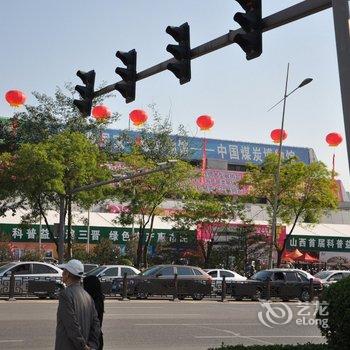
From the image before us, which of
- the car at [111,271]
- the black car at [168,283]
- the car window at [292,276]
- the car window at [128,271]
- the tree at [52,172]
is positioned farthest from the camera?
the tree at [52,172]

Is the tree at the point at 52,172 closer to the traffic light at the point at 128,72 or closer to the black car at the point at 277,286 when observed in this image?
the black car at the point at 277,286

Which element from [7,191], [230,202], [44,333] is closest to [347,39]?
[44,333]

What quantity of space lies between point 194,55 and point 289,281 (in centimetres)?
2176

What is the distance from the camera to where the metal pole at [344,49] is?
861cm

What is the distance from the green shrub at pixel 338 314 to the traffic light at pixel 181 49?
207 inches

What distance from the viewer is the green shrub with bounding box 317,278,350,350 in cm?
706

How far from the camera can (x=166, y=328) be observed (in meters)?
16.2

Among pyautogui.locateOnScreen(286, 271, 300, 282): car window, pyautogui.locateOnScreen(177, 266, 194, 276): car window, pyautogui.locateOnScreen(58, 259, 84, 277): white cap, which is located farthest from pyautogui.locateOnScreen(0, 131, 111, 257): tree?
pyautogui.locateOnScreen(58, 259, 84, 277): white cap

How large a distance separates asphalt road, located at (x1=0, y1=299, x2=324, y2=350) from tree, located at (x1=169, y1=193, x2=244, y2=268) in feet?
70.4

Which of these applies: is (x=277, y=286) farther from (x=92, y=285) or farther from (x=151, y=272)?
(x=92, y=285)

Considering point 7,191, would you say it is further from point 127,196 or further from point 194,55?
point 194,55

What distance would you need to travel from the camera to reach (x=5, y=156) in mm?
37906

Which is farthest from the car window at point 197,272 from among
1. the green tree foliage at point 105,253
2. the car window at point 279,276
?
the green tree foliage at point 105,253

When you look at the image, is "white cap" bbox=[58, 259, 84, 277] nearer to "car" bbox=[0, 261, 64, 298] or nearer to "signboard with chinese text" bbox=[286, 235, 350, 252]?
"car" bbox=[0, 261, 64, 298]
